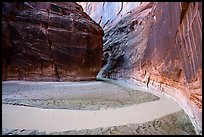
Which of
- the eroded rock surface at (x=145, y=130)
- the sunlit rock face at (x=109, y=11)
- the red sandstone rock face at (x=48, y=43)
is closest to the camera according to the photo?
the eroded rock surface at (x=145, y=130)

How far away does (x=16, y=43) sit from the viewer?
12.9m

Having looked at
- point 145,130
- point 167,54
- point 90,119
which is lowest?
point 90,119

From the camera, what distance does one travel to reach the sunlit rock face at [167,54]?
457 cm

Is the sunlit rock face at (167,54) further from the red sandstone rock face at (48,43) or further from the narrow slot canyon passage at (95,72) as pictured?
the red sandstone rock face at (48,43)

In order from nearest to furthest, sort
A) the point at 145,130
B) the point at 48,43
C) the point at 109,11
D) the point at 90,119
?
the point at 145,130 < the point at 90,119 < the point at 48,43 < the point at 109,11

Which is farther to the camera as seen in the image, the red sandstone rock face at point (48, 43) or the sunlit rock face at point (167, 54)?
the red sandstone rock face at point (48, 43)

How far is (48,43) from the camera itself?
1409cm

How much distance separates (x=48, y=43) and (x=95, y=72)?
4576 mm

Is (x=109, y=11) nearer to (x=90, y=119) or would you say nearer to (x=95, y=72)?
(x=95, y=72)

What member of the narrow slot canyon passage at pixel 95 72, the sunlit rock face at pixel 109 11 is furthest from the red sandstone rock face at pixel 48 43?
the sunlit rock face at pixel 109 11

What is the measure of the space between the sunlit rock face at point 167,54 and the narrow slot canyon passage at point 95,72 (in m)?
0.03

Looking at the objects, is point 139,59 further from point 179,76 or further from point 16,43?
point 16,43

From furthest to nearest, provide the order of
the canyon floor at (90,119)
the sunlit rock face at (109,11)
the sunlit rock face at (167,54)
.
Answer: the sunlit rock face at (109,11) → the sunlit rock face at (167,54) → the canyon floor at (90,119)

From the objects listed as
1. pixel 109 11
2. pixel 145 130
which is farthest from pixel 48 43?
pixel 109 11
